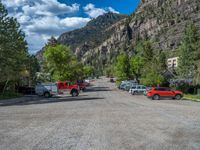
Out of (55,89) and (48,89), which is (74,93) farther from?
(48,89)

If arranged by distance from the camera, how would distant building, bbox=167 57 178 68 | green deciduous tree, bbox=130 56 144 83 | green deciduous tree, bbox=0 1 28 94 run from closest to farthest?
green deciduous tree, bbox=0 1 28 94 < green deciduous tree, bbox=130 56 144 83 < distant building, bbox=167 57 178 68

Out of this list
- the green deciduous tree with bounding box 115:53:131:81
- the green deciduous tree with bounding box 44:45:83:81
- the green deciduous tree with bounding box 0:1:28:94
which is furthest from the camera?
the green deciduous tree with bounding box 115:53:131:81

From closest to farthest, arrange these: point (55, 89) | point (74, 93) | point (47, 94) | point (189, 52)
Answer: point (55, 89) → point (47, 94) → point (74, 93) → point (189, 52)

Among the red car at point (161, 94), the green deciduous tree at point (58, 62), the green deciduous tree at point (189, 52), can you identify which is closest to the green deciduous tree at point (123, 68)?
the green deciduous tree at point (58, 62)

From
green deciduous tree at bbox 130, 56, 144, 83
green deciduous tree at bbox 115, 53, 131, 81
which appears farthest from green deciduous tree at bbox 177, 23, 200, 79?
green deciduous tree at bbox 115, 53, 131, 81

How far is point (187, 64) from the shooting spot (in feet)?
213

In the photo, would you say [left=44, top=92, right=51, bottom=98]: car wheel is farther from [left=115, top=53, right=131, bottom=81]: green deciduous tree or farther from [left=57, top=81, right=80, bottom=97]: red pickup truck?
[left=115, top=53, right=131, bottom=81]: green deciduous tree

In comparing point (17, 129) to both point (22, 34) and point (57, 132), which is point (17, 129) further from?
point (22, 34)

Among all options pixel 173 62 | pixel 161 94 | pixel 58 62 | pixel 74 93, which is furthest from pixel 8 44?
pixel 173 62

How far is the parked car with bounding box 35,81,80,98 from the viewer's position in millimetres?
50094

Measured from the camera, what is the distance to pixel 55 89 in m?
50.1

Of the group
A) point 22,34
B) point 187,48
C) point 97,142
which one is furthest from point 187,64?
point 97,142

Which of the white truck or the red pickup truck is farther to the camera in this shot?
the red pickup truck

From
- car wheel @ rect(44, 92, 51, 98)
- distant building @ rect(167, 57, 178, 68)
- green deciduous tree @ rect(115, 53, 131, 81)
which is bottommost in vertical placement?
car wheel @ rect(44, 92, 51, 98)
